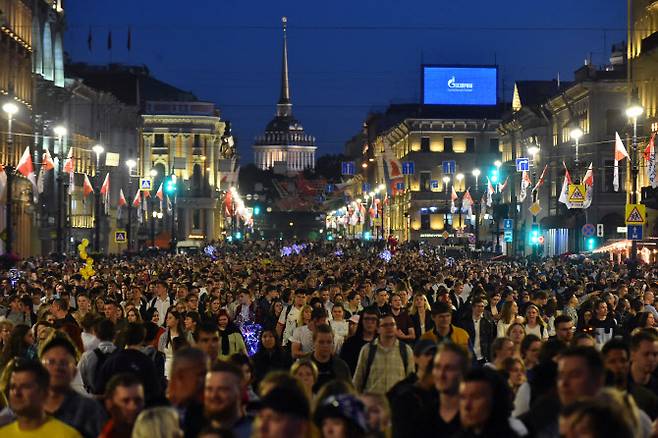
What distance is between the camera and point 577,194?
5381 cm

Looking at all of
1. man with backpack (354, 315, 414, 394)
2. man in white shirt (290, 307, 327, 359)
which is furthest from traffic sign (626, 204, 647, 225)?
man with backpack (354, 315, 414, 394)

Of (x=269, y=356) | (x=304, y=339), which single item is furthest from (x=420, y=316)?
(x=269, y=356)

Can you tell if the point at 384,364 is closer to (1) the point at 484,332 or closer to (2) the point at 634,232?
(1) the point at 484,332

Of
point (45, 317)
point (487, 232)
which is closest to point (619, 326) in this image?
point (45, 317)

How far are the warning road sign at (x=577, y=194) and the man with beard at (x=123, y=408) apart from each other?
4610cm

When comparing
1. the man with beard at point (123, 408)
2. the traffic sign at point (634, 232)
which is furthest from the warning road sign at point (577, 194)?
the man with beard at point (123, 408)

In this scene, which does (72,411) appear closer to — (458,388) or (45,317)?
(458,388)

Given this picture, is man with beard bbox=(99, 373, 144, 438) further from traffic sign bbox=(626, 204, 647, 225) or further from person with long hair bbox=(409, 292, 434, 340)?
traffic sign bbox=(626, 204, 647, 225)

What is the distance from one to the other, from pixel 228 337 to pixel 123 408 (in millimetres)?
7261

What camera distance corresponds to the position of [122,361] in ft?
38.7

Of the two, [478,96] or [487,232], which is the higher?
[478,96]

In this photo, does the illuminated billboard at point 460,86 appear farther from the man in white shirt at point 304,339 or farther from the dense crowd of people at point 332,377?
the man in white shirt at point 304,339

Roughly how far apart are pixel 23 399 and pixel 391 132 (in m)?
138

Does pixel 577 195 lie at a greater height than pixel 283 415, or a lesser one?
greater
